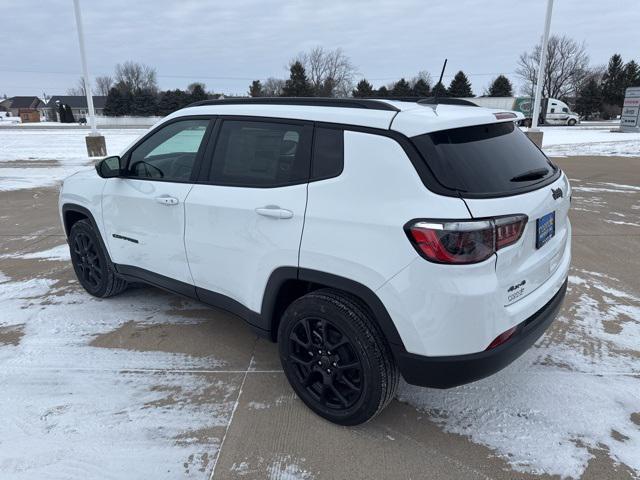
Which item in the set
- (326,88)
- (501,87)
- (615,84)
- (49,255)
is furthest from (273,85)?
(49,255)

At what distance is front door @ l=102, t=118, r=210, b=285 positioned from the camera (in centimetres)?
326

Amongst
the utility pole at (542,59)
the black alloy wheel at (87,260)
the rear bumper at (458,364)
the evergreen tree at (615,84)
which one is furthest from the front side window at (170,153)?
the evergreen tree at (615,84)

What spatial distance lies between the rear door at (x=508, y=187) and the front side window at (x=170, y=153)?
5.64ft

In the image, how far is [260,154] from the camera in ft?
9.45

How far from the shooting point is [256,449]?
98.7 inches

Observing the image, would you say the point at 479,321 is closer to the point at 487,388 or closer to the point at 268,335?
the point at 487,388

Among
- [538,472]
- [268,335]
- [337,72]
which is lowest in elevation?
[538,472]

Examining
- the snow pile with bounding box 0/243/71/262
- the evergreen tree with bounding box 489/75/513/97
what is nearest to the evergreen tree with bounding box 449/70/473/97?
the evergreen tree with bounding box 489/75/513/97

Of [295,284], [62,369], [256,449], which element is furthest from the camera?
[62,369]

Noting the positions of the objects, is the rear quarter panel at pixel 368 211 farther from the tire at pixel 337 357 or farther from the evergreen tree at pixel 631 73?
the evergreen tree at pixel 631 73

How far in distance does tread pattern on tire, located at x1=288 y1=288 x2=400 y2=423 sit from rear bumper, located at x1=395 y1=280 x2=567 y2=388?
0.09m

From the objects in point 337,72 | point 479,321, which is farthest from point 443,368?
point 337,72

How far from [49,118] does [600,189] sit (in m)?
87.9

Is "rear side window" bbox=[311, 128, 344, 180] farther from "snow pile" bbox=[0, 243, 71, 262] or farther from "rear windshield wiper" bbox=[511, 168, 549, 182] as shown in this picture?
"snow pile" bbox=[0, 243, 71, 262]
